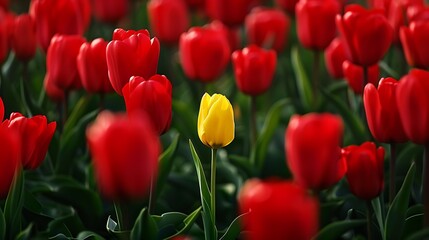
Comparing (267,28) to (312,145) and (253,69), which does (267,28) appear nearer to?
(253,69)

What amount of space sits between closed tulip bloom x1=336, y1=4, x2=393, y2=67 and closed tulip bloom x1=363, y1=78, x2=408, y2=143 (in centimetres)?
25

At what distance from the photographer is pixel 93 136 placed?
88 cm

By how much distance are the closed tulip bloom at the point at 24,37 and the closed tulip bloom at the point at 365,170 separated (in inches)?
33.3

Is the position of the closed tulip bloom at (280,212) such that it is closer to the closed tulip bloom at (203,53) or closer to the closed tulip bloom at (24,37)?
the closed tulip bloom at (203,53)

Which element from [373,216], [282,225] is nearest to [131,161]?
[282,225]

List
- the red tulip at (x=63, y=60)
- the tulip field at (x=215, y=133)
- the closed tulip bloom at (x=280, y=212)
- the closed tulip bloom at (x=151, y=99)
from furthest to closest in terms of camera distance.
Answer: the red tulip at (x=63, y=60) < the closed tulip bloom at (x=151, y=99) < the tulip field at (x=215, y=133) < the closed tulip bloom at (x=280, y=212)

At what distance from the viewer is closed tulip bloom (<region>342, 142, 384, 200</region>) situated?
122 cm

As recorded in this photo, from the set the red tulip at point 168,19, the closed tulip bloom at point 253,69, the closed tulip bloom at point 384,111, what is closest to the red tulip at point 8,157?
the closed tulip bloom at point 384,111

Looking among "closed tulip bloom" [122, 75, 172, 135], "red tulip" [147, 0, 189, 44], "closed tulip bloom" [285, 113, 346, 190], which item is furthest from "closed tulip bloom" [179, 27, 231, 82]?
"closed tulip bloom" [285, 113, 346, 190]

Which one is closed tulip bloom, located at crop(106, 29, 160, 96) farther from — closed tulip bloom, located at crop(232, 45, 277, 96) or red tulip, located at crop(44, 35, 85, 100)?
closed tulip bloom, located at crop(232, 45, 277, 96)

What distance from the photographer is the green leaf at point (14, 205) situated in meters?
1.19

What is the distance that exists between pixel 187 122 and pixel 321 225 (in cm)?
44

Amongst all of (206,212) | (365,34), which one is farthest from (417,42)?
(206,212)

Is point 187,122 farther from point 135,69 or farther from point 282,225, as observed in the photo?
point 282,225
